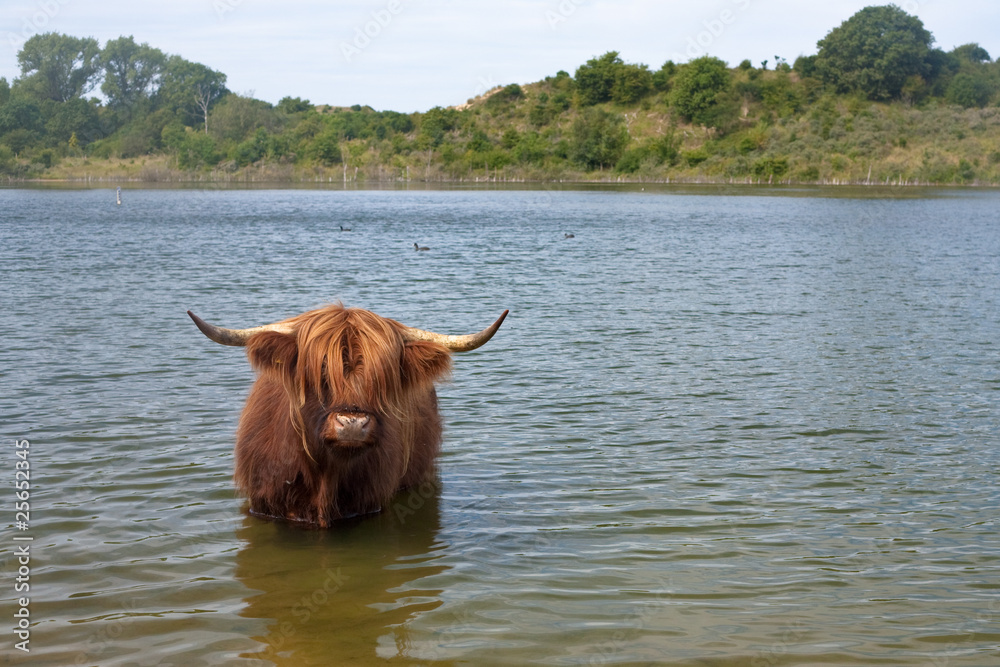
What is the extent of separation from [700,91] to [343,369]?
352 feet

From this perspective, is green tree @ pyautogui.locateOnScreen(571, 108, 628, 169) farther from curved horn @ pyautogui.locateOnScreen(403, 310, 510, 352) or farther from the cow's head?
the cow's head

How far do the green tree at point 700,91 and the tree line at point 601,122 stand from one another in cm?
17

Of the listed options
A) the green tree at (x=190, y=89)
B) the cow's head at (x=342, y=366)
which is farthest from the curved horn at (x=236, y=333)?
the green tree at (x=190, y=89)

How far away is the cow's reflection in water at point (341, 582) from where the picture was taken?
4078mm

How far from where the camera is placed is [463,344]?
4766mm

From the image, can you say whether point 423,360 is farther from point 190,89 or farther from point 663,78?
point 190,89

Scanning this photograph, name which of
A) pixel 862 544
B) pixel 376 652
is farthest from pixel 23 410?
pixel 862 544

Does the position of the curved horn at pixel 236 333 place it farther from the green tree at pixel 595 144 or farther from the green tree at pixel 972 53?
the green tree at pixel 972 53

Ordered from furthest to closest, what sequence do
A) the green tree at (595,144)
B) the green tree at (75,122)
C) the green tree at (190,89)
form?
the green tree at (190,89), the green tree at (75,122), the green tree at (595,144)

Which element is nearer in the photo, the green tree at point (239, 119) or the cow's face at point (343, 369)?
the cow's face at point (343, 369)

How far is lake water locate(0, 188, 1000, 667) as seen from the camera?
14.0 ft

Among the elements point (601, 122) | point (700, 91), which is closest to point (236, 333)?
point (601, 122)

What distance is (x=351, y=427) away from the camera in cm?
426

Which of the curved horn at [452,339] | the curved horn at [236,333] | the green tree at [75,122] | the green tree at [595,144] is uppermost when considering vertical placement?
the green tree at [75,122]
